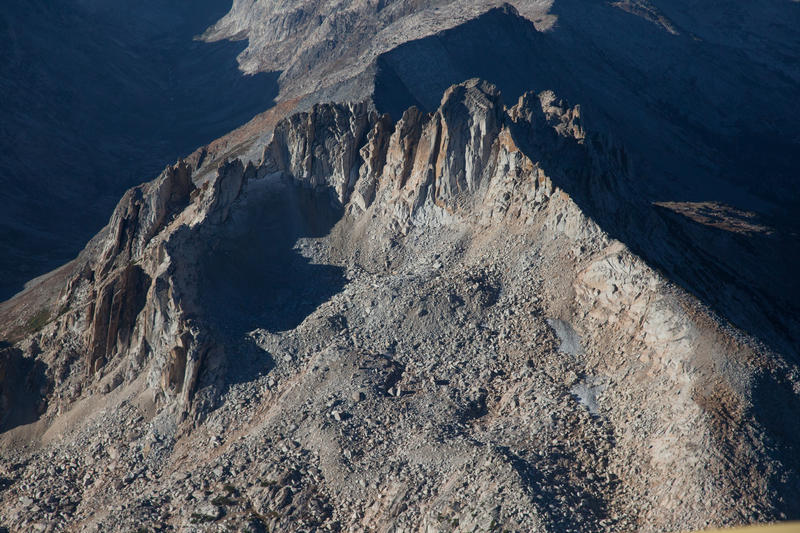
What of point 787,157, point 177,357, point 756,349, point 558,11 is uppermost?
point 177,357

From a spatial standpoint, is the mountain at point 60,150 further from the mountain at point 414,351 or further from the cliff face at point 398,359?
the cliff face at point 398,359

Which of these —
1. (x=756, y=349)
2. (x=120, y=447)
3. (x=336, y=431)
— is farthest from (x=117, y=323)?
(x=756, y=349)

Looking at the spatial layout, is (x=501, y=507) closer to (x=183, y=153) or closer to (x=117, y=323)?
(x=117, y=323)

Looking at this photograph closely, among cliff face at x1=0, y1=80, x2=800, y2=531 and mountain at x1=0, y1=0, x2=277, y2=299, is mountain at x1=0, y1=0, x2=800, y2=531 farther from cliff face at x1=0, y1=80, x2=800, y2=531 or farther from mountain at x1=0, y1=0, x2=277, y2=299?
mountain at x1=0, y1=0, x2=277, y2=299

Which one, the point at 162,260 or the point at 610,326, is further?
the point at 162,260

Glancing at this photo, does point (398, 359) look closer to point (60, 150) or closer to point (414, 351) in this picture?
point (414, 351)

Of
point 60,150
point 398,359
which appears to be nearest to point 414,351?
point 398,359
